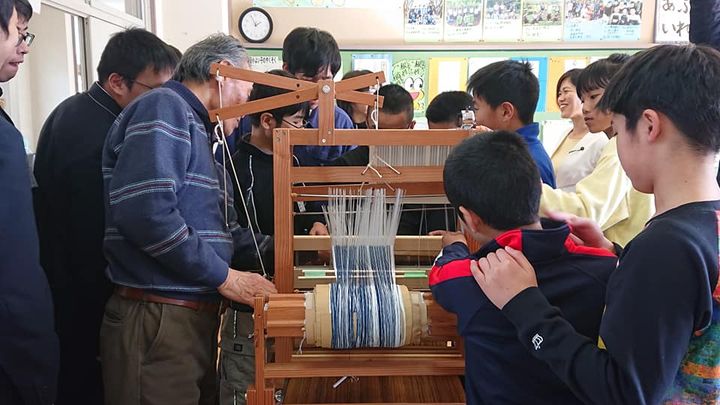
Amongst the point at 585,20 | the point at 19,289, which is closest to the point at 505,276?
the point at 19,289

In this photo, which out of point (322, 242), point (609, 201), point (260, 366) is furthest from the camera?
point (609, 201)

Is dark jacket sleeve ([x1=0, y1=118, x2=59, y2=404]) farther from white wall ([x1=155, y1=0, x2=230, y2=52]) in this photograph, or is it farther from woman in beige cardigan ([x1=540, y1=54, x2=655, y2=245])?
white wall ([x1=155, y1=0, x2=230, y2=52])

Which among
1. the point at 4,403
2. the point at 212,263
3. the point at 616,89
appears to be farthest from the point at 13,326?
the point at 616,89

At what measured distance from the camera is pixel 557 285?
35.2 inches

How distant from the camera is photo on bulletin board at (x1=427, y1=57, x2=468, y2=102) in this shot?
12.8 feet

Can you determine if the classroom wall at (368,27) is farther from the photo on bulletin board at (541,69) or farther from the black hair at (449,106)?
the black hair at (449,106)

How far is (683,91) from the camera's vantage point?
2.41 feet

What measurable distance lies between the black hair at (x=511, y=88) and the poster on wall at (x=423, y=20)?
224cm

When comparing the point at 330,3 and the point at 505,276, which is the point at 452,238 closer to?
the point at 505,276

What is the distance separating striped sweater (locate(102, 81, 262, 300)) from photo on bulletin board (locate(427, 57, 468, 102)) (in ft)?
9.02

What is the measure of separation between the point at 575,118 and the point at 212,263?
61.4 inches

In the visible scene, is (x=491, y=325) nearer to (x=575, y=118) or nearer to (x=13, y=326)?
(x=13, y=326)

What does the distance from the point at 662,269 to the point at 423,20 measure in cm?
345

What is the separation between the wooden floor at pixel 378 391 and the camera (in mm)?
1205
